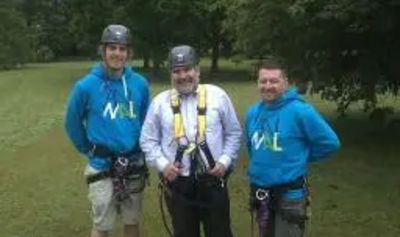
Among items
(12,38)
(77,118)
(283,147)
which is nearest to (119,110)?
(77,118)

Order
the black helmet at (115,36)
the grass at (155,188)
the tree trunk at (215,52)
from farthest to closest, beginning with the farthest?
1. the tree trunk at (215,52)
2. the grass at (155,188)
3. the black helmet at (115,36)

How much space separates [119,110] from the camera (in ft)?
20.4

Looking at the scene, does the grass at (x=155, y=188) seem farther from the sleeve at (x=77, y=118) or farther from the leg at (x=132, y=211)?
the sleeve at (x=77, y=118)

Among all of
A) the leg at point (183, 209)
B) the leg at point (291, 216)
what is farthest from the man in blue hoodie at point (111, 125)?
the leg at point (291, 216)

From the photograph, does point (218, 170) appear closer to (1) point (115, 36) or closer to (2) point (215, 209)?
(2) point (215, 209)

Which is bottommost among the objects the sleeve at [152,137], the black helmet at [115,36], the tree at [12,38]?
the tree at [12,38]

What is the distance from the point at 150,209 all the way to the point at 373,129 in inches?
320

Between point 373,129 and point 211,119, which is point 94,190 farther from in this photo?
point 373,129

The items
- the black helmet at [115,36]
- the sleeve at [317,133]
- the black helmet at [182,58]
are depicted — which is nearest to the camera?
the sleeve at [317,133]

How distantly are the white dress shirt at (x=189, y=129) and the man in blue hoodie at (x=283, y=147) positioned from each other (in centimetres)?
20

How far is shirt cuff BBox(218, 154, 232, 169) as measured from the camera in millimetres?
5742

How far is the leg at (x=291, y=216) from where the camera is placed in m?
5.60

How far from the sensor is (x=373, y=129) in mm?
16594

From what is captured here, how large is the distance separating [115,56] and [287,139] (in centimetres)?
149
